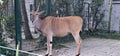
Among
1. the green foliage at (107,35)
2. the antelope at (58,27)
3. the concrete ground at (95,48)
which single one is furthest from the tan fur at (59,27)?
the green foliage at (107,35)

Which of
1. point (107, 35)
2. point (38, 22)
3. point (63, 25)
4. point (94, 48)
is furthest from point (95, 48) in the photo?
point (107, 35)

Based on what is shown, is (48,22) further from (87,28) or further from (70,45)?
(87,28)

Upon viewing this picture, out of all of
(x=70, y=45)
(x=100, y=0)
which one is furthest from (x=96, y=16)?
(x=70, y=45)

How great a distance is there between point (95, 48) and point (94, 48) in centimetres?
3

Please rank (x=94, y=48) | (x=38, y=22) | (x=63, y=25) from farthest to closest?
(x=94, y=48), (x=63, y=25), (x=38, y=22)

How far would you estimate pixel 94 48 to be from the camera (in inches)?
342

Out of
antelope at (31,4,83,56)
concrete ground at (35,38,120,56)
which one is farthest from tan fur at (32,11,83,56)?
concrete ground at (35,38,120,56)

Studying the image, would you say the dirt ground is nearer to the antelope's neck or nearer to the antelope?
the antelope

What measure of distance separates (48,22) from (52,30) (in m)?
0.22

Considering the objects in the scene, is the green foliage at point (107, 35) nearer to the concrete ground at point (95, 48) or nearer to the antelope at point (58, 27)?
the concrete ground at point (95, 48)

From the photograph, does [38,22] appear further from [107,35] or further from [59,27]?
[107,35]

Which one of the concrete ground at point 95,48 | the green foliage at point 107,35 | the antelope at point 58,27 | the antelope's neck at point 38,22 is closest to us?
the antelope's neck at point 38,22

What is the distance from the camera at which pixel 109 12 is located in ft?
39.3

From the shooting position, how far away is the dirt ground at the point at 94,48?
7.95 m
